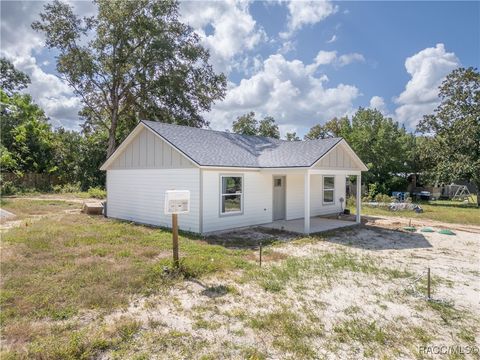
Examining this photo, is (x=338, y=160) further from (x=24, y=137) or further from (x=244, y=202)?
(x=24, y=137)

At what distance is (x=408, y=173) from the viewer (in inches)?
1105

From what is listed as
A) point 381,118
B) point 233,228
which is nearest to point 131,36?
point 233,228

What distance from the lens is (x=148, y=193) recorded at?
11.8 meters

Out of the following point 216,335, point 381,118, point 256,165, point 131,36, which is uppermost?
point 131,36

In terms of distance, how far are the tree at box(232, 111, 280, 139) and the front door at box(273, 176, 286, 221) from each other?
20512mm

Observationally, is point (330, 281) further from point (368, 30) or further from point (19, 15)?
point (19, 15)

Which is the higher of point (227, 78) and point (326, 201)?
point (227, 78)

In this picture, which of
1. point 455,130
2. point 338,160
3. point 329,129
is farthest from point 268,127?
point 338,160

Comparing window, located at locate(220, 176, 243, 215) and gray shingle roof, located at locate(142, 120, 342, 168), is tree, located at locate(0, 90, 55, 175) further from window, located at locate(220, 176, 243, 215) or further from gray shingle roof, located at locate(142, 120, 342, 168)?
window, located at locate(220, 176, 243, 215)

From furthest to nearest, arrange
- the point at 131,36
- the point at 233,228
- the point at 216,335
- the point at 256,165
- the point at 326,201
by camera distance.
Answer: the point at 131,36, the point at 326,201, the point at 256,165, the point at 233,228, the point at 216,335

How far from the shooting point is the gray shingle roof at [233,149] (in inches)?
415

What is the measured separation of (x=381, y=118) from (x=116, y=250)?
1037 inches

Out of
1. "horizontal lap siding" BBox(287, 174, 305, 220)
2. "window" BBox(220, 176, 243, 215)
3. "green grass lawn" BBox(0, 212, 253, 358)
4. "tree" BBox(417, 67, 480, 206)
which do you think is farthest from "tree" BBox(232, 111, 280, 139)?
"green grass lawn" BBox(0, 212, 253, 358)

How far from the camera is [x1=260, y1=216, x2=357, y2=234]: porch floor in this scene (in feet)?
36.6
